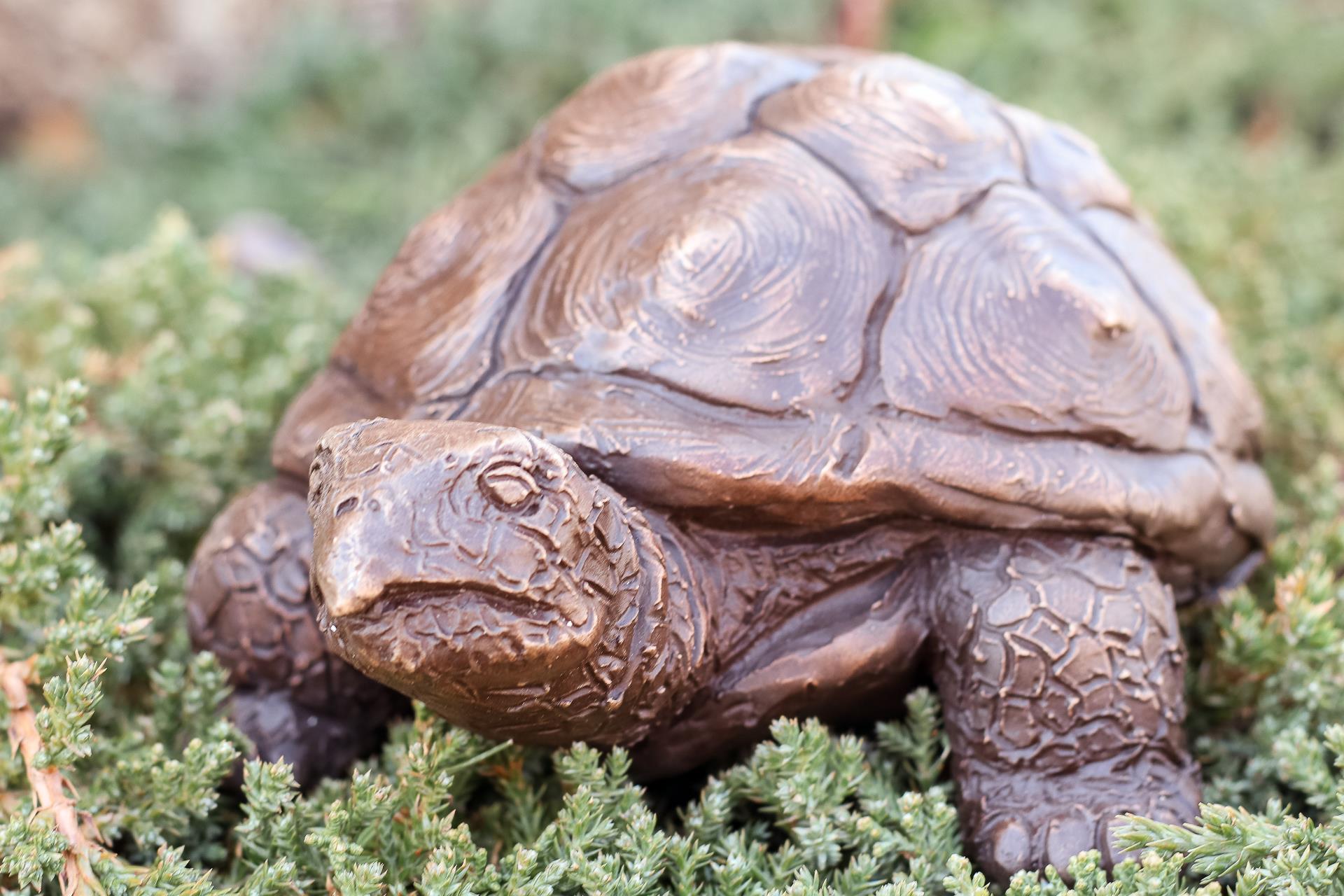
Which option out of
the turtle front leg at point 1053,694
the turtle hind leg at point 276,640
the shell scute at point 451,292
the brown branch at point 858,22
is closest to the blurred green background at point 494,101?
the brown branch at point 858,22

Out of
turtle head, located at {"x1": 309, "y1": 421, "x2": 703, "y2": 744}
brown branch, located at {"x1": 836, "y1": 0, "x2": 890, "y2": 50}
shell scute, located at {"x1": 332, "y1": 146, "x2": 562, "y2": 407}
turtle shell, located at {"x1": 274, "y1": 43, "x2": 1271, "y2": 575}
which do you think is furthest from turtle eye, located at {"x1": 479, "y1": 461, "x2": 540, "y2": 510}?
brown branch, located at {"x1": 836, "y1": 0, "x2": 890, "y2": 50}

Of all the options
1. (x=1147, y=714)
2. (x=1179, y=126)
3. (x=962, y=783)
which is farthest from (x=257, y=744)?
(x=1179, y=126)

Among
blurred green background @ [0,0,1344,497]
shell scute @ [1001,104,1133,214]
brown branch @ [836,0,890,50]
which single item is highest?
shell scute @ [1001,104,1133,214]

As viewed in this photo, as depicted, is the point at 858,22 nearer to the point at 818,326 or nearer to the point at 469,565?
the point at 818,326

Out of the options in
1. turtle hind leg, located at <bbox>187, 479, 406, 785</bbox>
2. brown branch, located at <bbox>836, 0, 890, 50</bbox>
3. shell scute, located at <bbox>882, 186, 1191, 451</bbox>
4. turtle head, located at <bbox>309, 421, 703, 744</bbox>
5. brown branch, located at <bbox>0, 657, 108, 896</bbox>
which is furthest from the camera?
brown branch, located at <bbox>836, 0, 890, 50</bbox>

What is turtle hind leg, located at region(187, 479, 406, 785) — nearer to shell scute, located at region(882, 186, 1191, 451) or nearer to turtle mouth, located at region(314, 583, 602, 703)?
turtle mouth, located at region(314, 583, 602, 703)
